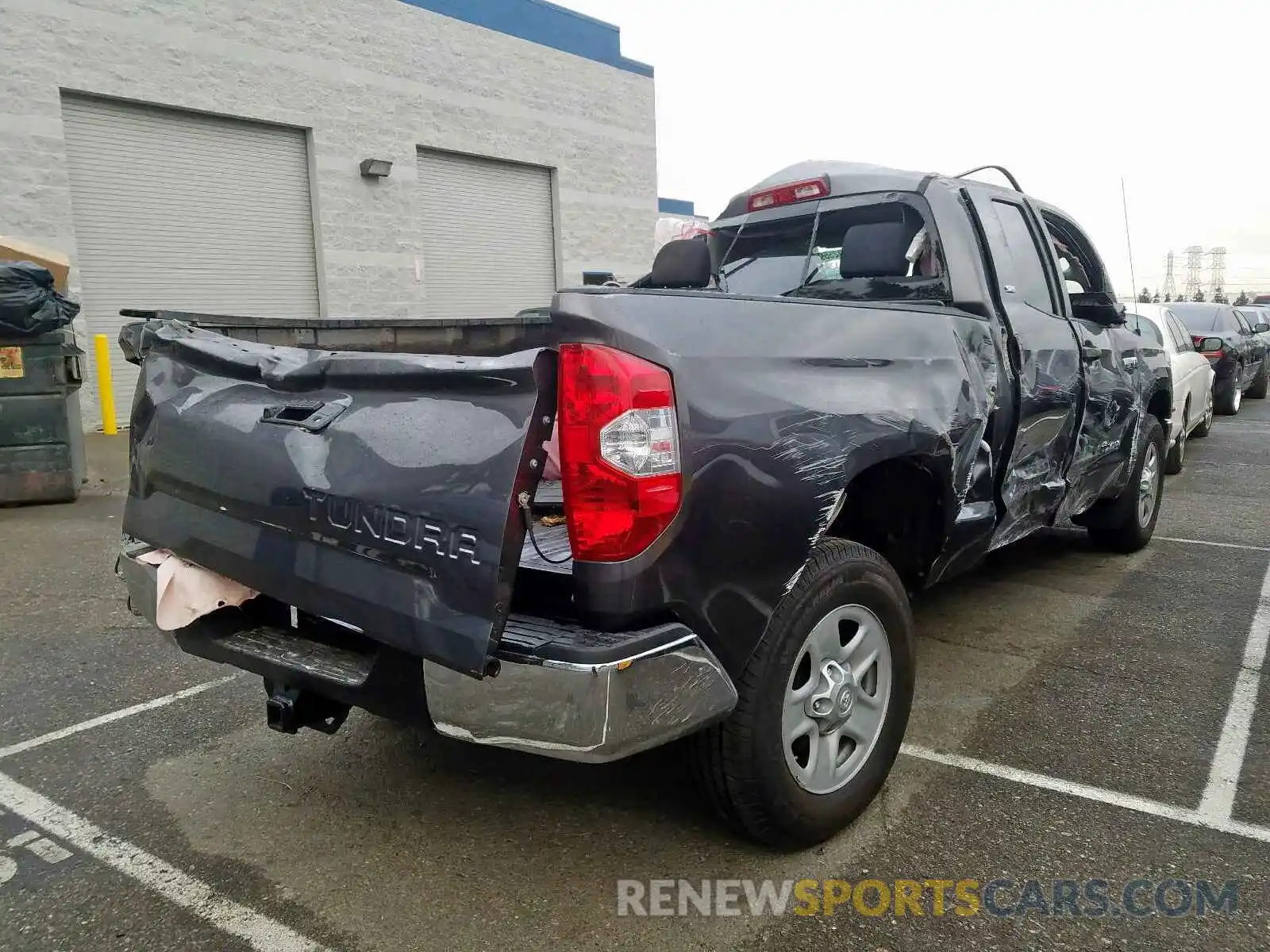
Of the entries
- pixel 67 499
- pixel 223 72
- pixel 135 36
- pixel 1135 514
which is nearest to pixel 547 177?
pixel 223 72

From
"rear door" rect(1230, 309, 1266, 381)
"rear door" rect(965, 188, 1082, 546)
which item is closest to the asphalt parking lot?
"rear door" rect(965, 188, 1082, 546)

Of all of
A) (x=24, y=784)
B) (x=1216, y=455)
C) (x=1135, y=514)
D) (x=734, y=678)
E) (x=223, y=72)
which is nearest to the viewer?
(x=734, y=678)

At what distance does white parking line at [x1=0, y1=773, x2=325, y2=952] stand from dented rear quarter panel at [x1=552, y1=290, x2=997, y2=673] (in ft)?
3.92

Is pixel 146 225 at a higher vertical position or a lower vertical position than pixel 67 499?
higher

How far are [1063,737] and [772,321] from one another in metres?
2.00

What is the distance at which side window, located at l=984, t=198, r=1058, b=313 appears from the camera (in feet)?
13.4

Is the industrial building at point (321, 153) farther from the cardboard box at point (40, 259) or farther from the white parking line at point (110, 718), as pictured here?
the white parking line at point (110, 718)

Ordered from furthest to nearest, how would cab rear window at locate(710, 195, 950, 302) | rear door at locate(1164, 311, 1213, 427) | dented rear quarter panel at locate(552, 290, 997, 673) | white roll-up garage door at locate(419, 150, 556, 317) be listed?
white roll-up garage door at locate(419, 150, 556, 317) < rear door at locate(1164, 311, 1213, 427) < cab rear window at locate(710, 195, 950, 302) < dented rear quarter panel at locate(552, 290, 997, 673)

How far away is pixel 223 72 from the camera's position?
1292 centimetres

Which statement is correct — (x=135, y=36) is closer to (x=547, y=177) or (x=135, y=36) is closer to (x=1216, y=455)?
(x=547, y=177)

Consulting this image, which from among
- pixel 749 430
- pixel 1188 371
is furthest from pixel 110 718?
pixel 1188 371

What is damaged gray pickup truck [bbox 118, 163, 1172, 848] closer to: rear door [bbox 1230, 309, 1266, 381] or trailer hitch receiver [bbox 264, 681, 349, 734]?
trailer hitch receiver [bbox 264, 681, 349, 734]

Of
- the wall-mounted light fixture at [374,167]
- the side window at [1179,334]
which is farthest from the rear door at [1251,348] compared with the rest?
the wall-mounted light fixture at [374,167]

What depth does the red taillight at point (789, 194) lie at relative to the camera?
433cm
